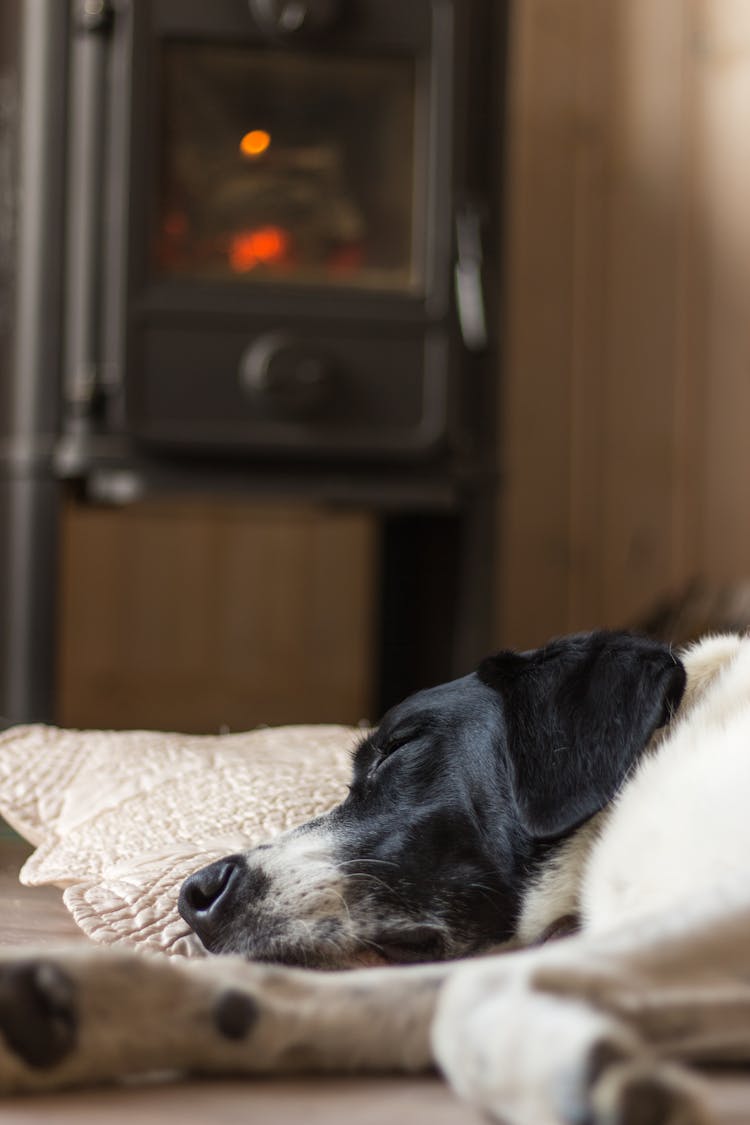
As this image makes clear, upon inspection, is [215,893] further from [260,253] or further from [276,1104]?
[260,253]

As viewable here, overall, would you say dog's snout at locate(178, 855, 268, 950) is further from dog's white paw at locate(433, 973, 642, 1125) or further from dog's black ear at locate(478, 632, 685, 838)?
dog's white paw at locate(433, 973, 642, 1125)

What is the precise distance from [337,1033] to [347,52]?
236 centimetres

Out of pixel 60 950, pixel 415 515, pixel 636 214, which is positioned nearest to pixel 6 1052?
pixel 60 950

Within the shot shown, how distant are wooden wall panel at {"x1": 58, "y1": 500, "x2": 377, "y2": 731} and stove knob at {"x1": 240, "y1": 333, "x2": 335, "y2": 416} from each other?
0.74 meters

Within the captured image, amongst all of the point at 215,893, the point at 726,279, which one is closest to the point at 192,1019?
the point at 215,893

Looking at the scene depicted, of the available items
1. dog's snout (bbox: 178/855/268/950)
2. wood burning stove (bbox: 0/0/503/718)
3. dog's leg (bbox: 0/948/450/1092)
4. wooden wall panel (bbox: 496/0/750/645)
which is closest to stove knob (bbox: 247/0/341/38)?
wood burning stove (bbox: 0/0/503/718)

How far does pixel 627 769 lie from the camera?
1047mm

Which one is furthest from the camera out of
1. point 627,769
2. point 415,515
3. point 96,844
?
point 415,515

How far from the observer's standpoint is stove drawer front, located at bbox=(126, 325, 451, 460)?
2.68 metres

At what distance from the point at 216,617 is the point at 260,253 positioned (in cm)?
108

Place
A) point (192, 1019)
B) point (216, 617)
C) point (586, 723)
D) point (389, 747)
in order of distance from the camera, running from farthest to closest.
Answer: point (216, 617)
point (389, 747)
point (586, 723)
point (192, 1019)

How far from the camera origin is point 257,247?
2.81m

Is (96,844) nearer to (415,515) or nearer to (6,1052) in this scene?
(6,1052)

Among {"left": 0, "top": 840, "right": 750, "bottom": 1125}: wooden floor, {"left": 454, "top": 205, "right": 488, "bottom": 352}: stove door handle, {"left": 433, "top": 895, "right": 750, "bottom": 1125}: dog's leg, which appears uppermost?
{"left": 454, "top": 205, "right": 488, "bottom": 352}: stove door handle
